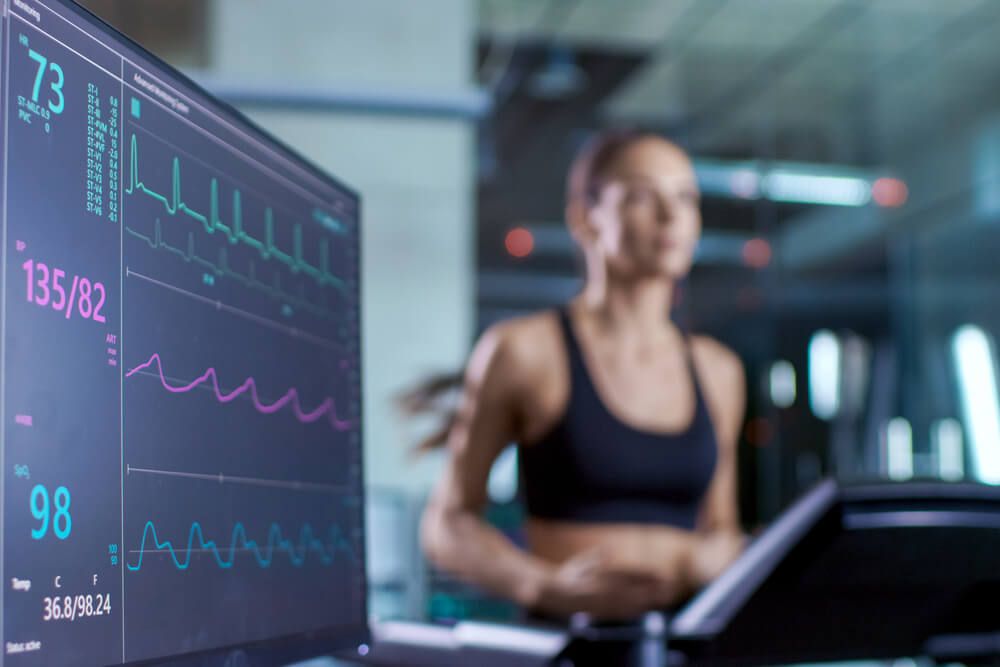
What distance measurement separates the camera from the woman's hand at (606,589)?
4.44 feet

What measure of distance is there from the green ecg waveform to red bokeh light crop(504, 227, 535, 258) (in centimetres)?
557

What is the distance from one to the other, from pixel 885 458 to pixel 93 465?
21.4 ft

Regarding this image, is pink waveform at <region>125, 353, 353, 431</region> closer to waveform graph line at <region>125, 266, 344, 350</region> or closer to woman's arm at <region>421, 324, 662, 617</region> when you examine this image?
waveform graph line at <region>125, 266, 344, 350</region>

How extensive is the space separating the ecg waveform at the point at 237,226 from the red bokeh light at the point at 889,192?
672 centimetres

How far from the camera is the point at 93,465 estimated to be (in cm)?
73

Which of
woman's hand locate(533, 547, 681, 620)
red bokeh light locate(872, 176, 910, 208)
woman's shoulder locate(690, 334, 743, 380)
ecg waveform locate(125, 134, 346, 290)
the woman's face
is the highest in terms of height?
red bokeh light locate(872, 176, 910, 208)

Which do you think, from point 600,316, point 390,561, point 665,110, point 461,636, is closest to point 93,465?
point 461,636

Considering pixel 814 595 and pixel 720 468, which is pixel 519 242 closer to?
pixel 720 468

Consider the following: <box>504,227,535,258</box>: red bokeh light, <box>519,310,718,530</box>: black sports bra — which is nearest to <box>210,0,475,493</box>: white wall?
<box>504,227,535,258</box>: red bokeh light

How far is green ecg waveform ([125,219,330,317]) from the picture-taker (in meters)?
0.83

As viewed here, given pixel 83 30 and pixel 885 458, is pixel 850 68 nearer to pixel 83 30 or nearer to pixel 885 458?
pixel 885 458

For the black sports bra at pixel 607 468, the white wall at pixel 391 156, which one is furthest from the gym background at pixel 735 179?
the black sports bra at pixel 607 468

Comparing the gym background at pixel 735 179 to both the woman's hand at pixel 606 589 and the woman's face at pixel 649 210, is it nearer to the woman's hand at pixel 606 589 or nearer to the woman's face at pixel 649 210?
the woman's face at pixel 649 210

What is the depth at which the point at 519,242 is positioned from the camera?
672 centimetres
